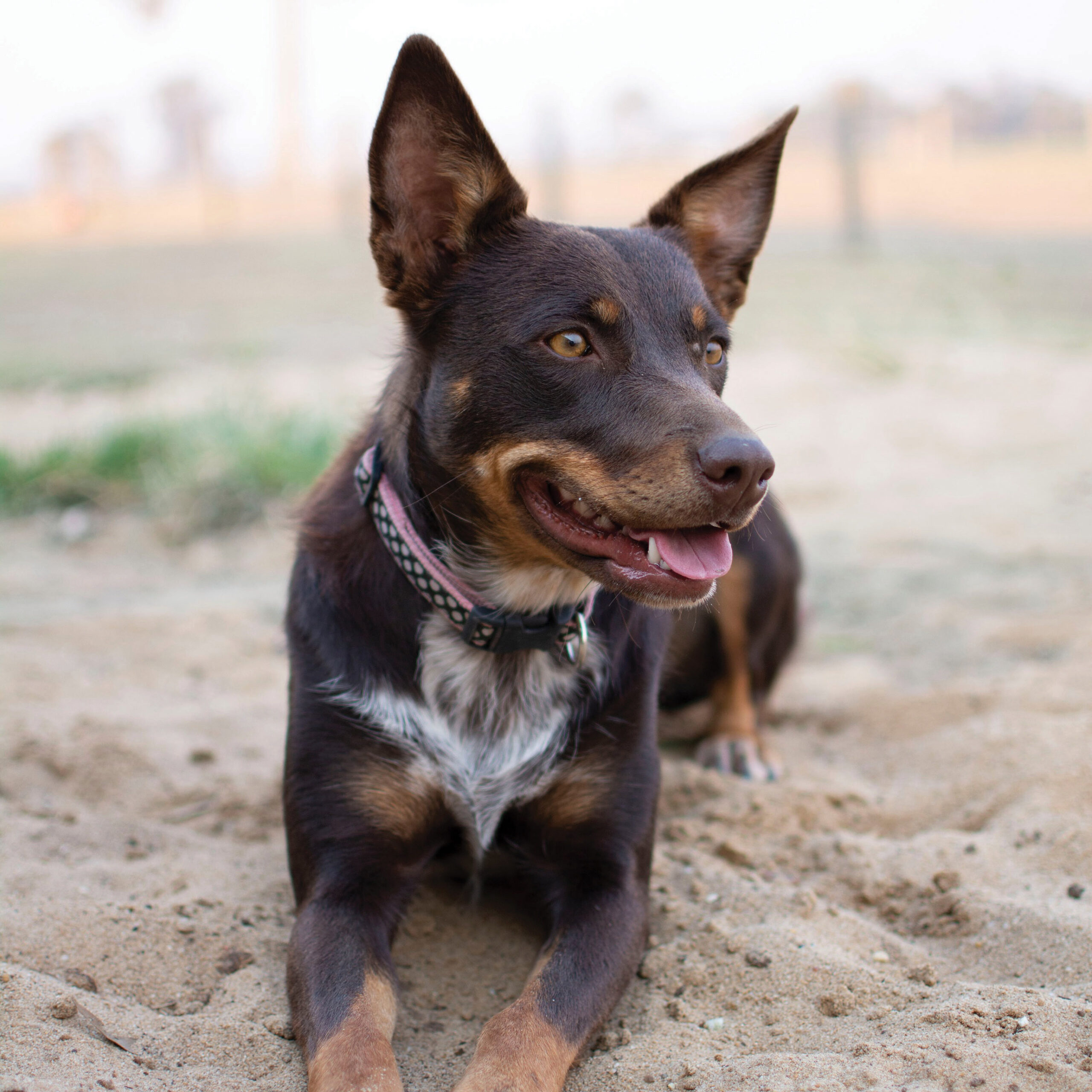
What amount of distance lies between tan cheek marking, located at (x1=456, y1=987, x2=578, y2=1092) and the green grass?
5.24 metres

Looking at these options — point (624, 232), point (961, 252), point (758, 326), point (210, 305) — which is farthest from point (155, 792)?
point (961, 252)

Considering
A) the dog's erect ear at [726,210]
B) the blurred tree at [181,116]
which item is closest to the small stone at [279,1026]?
the dog's erect ear at [726,210]

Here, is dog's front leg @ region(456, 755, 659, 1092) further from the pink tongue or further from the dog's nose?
the dog's nose

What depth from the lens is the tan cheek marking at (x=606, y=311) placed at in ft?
8.86

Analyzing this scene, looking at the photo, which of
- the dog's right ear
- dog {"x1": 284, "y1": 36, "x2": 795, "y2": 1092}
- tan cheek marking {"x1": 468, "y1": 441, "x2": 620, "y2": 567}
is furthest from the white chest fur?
the dog's right ear

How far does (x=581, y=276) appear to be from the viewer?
9.06 ft

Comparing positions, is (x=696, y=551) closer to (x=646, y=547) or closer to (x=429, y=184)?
(x=646, y=547)

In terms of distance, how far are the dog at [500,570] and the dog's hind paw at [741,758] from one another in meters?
1.04

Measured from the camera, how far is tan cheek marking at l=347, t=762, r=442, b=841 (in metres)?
2.80

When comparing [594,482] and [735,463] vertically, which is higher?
[735,463]

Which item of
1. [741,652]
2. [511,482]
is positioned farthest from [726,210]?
[741,652]

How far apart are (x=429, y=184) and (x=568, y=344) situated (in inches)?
22.8

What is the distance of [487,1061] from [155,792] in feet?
6.32

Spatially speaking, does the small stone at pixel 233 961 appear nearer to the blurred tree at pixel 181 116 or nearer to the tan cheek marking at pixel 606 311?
the tan cheek marking at pixel 606 311
